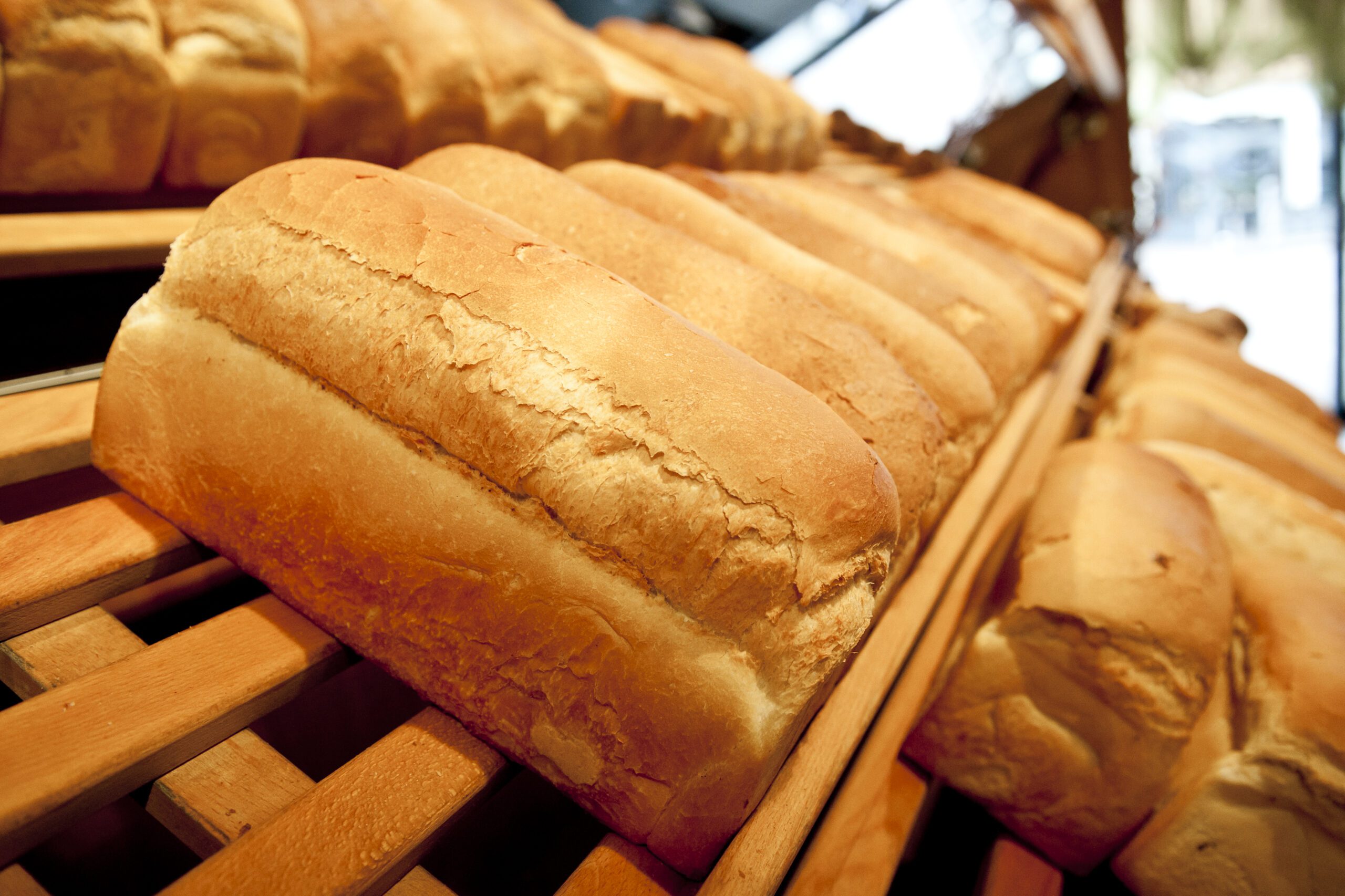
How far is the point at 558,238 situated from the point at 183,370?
1.63ft

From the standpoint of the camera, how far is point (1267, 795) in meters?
0.94

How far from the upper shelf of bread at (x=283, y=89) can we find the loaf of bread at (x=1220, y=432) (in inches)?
55.7

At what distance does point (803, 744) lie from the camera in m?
0.83

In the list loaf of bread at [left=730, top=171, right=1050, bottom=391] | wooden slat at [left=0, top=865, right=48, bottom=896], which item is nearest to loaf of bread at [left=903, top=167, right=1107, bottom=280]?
loaf of bread at [left=730, top=171, right=1050, bottom=391]

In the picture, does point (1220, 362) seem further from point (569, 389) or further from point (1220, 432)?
point (569, 389)

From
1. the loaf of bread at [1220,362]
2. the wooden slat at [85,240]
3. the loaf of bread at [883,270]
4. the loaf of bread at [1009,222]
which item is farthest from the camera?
the loaf of bread at [1009,222]

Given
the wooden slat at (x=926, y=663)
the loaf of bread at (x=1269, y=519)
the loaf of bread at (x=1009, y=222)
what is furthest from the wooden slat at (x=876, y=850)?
Answer: the loaf of bread at (x=1009, y=222)

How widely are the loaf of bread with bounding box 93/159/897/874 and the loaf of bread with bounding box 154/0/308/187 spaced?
395 mm

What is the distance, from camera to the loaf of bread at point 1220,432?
1787 millimetres

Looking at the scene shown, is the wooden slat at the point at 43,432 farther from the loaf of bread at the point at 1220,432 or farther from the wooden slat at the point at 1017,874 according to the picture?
the loaf of bread at the point at 1220,432

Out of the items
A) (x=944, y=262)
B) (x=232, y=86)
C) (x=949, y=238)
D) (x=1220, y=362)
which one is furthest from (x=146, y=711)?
(x=1220, y=362)

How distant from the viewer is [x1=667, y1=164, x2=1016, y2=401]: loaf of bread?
4.81 ft

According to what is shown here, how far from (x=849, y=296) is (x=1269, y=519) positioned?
849mm

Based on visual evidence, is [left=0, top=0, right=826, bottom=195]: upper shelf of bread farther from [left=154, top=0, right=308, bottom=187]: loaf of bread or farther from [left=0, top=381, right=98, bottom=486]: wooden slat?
[left=0, top=381, right=98, bottom=486]: wooden slat
